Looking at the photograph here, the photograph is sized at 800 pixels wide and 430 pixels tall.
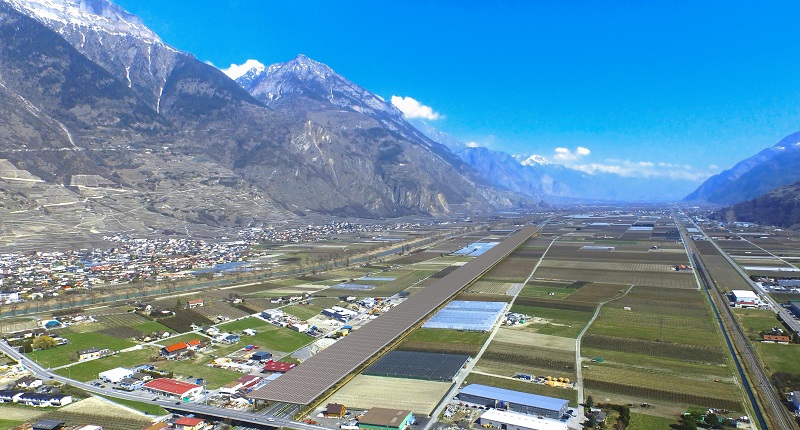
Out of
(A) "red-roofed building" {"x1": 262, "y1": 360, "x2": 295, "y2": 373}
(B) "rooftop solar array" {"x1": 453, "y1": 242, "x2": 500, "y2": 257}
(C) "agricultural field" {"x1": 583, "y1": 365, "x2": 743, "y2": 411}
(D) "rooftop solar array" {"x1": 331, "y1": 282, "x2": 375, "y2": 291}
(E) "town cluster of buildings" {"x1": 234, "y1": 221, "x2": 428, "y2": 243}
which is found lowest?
(A) "red-roofed building" {"x1": 262, "y1": 360, "x2": 295, "y2": 373}

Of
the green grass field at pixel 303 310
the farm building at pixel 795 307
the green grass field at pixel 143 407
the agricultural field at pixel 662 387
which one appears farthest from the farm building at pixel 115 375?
the farm building at pixel 795 307

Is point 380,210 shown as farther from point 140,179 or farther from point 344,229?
point 140,179

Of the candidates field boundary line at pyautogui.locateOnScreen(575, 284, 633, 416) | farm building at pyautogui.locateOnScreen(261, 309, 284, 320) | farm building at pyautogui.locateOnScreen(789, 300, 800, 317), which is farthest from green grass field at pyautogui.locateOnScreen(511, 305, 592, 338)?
farm building at pyautogui.locateOnScreen(261, 309, 284, 320)

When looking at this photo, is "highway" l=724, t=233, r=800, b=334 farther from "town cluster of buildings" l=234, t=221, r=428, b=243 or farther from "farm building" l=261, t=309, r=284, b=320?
"town cluster of buildings" l=234, t=221, r=428, b=243

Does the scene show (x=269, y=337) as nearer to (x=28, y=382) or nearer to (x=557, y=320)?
(x=28, y=382)

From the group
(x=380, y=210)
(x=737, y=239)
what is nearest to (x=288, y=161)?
(x=380, y=210)

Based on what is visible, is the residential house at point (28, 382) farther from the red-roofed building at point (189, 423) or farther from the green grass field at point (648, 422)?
the green grass field at point (648, 422)

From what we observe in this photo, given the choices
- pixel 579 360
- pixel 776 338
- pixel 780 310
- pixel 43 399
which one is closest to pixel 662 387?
pixel 579 360
